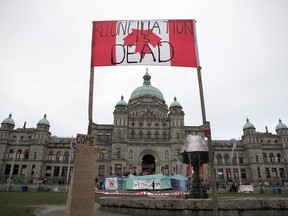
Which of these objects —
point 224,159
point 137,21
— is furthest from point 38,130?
point 137,21

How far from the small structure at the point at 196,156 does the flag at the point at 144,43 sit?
776 cm

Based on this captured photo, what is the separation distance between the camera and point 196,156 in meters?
15.0

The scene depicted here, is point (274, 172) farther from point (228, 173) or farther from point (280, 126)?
point (280, 126)

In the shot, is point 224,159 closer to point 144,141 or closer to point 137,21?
point 144,141

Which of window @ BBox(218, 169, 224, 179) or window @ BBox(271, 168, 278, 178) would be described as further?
window @ BBox(271, 168, 278, 178)

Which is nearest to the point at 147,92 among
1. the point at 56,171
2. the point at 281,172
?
the point at 56,171

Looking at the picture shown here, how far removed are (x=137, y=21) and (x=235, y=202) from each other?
9080mm

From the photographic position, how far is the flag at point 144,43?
359 inches

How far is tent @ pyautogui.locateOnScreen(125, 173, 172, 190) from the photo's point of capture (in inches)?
1105

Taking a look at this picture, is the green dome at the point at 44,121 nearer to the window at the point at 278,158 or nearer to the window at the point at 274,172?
the window at the point at 274,172

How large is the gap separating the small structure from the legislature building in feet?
102

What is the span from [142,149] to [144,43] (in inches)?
1615

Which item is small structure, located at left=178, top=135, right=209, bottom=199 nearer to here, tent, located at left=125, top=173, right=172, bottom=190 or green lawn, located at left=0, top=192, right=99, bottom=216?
green lawn, located at left=0, top=192, right=99, bottom=216

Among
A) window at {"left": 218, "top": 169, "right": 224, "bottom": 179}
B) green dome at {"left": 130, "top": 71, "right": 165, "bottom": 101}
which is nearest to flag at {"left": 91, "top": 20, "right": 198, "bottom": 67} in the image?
green dome at {"left": 130, "top": 71, "right": 165, "bottom": 101}
